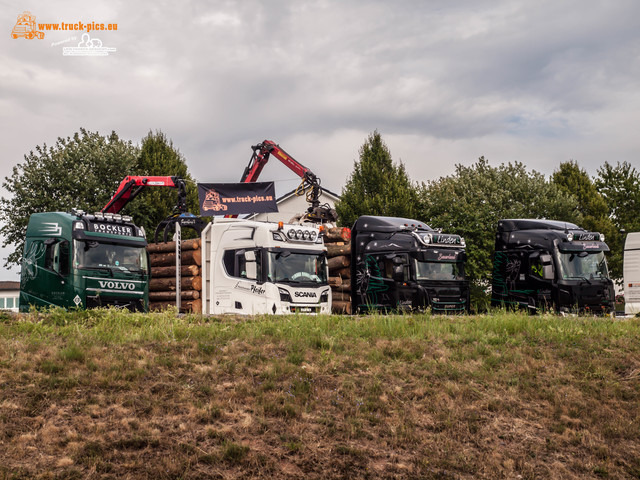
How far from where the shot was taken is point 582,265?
Answer: 64.1 ft

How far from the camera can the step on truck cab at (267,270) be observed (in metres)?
17.7

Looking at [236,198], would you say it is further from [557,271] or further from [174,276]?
[557,271]

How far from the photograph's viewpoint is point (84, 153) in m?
37.7

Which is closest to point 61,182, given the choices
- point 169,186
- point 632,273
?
point 169,186

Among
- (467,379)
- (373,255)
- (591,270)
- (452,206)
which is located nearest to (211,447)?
(467,379)

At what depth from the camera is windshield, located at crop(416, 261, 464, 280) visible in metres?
19.1

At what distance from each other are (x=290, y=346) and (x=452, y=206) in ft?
80.0

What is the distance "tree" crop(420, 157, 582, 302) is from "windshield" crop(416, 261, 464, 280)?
1040 centimetres

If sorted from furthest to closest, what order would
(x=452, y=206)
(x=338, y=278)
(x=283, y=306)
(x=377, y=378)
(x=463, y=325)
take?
(x=452, y=206) → (x=338, y=278) → (x=283, y=306) → (x=463, y=325) → (x=377, y=378)

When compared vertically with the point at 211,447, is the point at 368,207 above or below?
above

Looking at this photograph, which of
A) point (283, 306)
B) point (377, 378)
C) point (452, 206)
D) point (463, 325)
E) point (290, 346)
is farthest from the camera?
point (452, 206)

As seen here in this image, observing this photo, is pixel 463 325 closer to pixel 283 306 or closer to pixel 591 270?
pixel 283 306

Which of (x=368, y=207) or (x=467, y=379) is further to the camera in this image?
(x=368, y=207)

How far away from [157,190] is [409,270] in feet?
78.6
